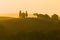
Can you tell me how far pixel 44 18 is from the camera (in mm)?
3285

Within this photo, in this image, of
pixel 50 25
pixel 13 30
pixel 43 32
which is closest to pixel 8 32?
pixel 13 30

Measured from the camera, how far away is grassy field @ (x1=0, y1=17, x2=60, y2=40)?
2.69 meters

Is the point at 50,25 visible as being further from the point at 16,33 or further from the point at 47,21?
the point at 16,33

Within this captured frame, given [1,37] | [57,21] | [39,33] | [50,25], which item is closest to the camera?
[1,37]

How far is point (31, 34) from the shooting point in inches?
109

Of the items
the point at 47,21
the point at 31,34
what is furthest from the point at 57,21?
the point at 31,34

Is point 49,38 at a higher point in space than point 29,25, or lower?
lower

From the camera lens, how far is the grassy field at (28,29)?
269 centimetres

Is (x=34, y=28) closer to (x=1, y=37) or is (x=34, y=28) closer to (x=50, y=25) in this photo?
(x=50, y=25)

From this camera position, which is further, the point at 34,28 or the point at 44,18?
the point at 44,18

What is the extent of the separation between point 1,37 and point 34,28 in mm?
596

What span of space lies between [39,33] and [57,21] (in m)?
0.60

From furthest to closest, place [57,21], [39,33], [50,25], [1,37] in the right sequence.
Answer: [57,21], [50,25], [39,33], [1,37]

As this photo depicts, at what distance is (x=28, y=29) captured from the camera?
2.82 metres
